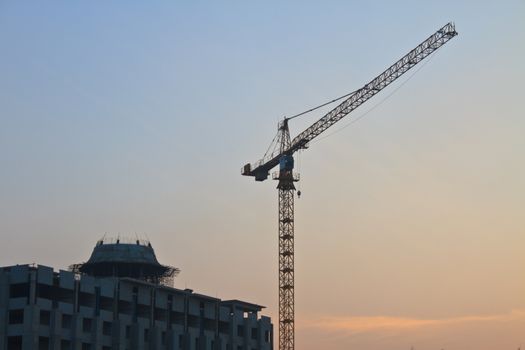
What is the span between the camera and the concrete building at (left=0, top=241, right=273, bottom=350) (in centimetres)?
13888

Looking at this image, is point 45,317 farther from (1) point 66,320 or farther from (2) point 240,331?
(2) point 240,331

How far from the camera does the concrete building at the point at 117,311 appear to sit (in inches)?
5468

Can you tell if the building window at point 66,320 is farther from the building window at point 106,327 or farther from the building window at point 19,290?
the building window at point 19,290

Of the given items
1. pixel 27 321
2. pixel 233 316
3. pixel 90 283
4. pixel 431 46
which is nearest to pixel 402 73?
pixel 431 46

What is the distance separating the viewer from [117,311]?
150875mm

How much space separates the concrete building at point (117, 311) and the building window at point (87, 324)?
0.14 m

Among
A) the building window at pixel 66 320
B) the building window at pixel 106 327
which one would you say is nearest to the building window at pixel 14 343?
the building window at pixel 66 320

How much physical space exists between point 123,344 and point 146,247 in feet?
80.4

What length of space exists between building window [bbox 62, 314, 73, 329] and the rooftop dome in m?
23.0

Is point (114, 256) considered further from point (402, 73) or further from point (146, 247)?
point (402, 73)

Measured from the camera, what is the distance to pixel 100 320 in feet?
480

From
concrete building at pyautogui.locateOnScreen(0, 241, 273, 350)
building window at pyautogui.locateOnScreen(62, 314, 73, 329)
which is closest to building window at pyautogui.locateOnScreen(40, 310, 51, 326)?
concrete building at pyautogui.locateOnScreen(0, 241, 273, 350)

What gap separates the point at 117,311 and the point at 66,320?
9.86 metres

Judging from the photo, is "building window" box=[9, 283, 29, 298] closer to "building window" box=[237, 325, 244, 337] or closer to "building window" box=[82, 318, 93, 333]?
"building window" box=[82, 318, 93, 333]
